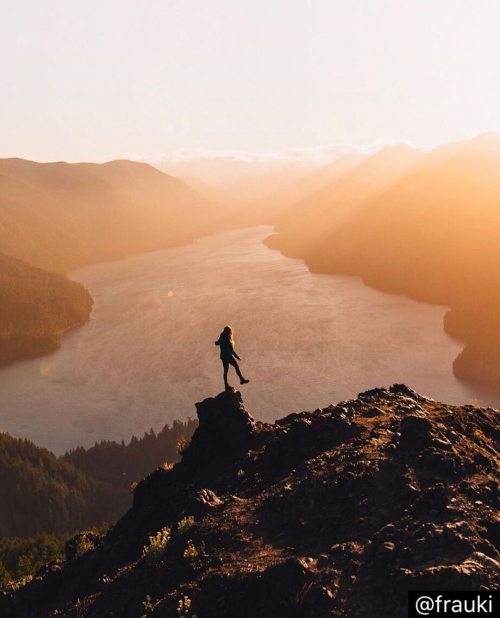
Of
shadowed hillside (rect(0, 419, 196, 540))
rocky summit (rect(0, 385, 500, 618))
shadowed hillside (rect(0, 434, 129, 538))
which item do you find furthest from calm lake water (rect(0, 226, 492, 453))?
rocky summit (rect(0, 385, 500, 618))

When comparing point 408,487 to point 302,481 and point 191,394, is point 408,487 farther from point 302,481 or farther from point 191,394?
point 191,394

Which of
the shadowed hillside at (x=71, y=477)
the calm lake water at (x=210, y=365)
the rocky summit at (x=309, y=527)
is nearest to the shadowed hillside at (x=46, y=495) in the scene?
the shadowed hillside at (x=71, y=477)

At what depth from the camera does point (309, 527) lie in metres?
16.2

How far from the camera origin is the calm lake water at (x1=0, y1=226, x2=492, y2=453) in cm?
11981

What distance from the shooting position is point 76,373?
150500 millimetres

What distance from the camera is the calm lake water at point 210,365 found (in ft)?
393

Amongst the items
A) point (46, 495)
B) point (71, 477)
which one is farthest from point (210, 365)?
point (46, 495)

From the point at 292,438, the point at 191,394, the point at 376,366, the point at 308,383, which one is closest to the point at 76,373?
the point at 191,394

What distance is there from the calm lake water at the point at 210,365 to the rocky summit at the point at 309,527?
8573cm

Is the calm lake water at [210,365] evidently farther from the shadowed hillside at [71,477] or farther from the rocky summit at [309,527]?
the rocky summit at [309,527]

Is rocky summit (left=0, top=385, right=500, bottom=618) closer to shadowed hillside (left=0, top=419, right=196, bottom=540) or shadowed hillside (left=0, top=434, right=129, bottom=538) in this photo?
shadowed hillside (left=0, top=419, right=196, bottom=540)

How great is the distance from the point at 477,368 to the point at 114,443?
282 ft

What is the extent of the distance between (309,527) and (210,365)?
122m

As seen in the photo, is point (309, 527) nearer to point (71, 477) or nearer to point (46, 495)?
point (71, 477)
